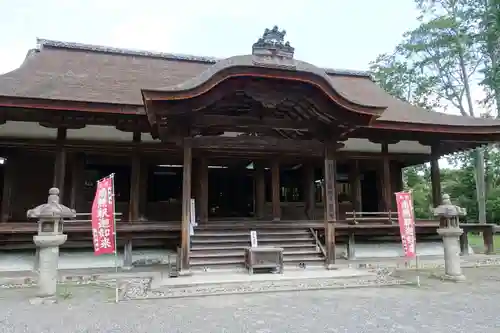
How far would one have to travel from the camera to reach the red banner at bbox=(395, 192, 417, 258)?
21.9 ft

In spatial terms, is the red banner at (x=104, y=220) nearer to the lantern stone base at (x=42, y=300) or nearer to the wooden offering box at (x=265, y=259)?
the lantern stone base at (x=42, y=300)

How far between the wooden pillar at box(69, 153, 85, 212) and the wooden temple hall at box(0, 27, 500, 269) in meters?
0.03

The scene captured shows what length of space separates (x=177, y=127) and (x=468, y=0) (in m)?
19.9

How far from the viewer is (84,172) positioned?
9508mm

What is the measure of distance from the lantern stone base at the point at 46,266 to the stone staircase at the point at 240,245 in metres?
2.44

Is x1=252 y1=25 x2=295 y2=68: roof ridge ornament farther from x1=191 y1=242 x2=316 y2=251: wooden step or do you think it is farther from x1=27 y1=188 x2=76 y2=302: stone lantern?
x1=27 y1=188 x2=76 y2=302: stone lantern

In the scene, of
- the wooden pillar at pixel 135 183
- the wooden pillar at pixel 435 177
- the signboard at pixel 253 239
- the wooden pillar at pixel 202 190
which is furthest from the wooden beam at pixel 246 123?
the wooden pillar at pixel 435 177

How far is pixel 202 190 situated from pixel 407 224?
4.82 meters

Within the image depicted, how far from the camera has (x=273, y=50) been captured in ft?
21.8

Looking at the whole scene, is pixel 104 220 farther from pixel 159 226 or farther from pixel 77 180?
pixel 77 180

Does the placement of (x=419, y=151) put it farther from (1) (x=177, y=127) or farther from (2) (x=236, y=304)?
(2) (x=236, y=304)

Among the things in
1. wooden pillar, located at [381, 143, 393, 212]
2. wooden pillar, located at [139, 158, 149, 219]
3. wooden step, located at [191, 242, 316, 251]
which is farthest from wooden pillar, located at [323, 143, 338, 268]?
wooden pillar, located at [139, 158, 149, 219]

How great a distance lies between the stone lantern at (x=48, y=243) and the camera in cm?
523

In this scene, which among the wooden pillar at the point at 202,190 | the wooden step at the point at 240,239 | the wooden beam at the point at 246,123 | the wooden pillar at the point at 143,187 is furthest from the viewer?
the wooden pillar at the point at 143,187
